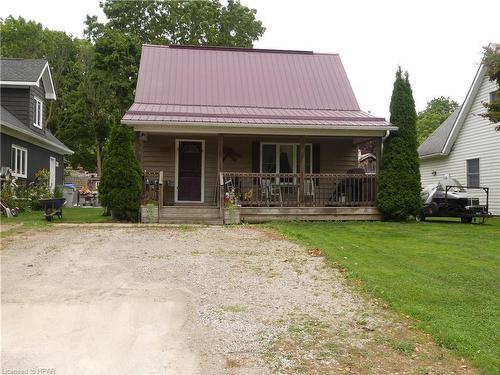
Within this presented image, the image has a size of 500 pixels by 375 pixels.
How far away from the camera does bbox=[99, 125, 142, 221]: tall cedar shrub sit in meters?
12.3

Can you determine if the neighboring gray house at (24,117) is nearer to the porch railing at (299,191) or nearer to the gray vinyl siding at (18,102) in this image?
the gray vinyl siding at (18,102)

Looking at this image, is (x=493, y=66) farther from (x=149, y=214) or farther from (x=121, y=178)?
(x=121, y=178)

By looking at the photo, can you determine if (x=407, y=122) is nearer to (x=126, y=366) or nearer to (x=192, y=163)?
(x=192, y=163)

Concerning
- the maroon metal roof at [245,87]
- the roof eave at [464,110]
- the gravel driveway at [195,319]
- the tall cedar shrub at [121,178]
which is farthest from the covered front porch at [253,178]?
the roof eave at [464,110]

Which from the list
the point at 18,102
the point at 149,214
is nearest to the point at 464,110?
the point at 149,214

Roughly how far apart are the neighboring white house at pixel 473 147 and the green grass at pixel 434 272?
708cm

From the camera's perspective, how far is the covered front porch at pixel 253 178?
13.1m

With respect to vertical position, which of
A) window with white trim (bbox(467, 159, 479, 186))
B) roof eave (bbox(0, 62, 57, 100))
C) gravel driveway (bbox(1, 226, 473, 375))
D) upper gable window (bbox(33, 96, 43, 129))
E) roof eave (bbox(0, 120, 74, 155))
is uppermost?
roof eave (bbox(0, 62, 57, 100))

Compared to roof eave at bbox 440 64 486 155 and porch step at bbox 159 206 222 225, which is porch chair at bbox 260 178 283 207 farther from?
roof eave at bbox 440 64 486 155

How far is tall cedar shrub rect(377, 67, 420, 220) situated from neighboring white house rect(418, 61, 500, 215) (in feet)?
14.0

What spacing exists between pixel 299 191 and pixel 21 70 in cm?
1434

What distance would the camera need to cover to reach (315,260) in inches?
293

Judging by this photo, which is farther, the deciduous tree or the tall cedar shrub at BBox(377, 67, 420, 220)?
the tall cedar shrub at BBox(377, 67, 420, 220)

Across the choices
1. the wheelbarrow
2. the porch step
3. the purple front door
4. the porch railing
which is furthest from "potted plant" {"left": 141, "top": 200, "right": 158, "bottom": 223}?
the purple front door
